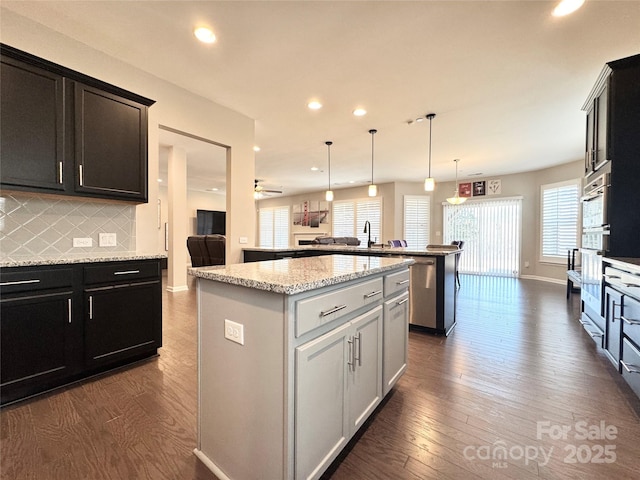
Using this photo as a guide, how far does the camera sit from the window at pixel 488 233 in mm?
7566

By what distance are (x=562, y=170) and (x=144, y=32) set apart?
821 centimetres

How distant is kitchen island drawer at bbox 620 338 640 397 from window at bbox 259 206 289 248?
399 inches

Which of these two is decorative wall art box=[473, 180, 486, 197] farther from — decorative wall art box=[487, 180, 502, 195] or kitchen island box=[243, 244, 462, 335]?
kitchen island box=[243, 244, 462, 335]

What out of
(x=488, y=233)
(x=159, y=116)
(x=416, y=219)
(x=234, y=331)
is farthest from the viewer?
(x=416, y=219)

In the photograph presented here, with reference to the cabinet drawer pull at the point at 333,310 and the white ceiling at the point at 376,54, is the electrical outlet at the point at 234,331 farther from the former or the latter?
the white ceiling at the point at 376,54

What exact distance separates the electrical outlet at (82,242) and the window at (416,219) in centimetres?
777

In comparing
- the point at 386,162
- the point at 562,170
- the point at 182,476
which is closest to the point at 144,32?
the point at 182,476

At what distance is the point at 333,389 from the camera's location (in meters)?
1.31

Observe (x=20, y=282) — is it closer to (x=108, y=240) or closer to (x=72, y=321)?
(x=72, y=321)

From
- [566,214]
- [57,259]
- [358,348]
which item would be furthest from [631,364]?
[566,214]

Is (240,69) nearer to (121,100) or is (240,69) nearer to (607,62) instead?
(121,100)

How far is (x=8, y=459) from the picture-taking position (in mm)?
1420

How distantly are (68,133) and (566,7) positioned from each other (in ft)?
12.4

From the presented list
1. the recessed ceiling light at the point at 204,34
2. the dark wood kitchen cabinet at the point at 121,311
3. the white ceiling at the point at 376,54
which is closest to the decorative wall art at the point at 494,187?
the white ceiling at the point at 376,54
